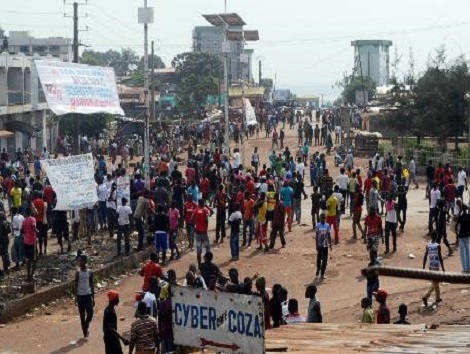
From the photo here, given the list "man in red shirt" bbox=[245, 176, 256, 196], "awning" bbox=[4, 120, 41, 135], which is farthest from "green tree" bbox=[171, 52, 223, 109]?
"man in red shirt" bbox=[245, 176, 256, 196]

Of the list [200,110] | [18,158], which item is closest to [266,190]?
[18,158]

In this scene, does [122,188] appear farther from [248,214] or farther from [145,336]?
[145,336]

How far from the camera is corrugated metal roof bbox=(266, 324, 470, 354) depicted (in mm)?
8359

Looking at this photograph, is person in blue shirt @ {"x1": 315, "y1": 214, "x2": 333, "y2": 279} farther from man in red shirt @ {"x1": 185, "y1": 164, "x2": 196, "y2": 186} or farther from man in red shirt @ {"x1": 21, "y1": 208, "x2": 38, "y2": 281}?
man in red shirt @ {"x1": 185, "y1": 164, "x2": 196, "y2": 186}

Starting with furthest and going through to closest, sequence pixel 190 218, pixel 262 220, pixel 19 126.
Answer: pixel 19 126 → pixel 262 220 → pixel 190 218

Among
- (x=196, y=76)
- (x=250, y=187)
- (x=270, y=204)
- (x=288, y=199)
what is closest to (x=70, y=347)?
(x=270, y=204)

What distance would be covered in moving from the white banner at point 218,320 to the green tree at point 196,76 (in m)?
69.7

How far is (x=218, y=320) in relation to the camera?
827 cm

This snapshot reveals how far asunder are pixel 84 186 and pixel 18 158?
710 inches

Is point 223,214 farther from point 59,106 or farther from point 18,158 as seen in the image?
point 18,158

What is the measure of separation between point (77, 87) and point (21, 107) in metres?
28.6

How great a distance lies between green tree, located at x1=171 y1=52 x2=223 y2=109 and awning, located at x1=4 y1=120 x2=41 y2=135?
1170 inches

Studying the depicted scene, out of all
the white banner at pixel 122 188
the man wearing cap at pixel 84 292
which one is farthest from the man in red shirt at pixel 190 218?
the man wearing cap at pixel 84 292

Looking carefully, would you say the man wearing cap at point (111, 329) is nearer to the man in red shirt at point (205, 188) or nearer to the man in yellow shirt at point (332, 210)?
the man in yellow shirt at point (332, 210)
